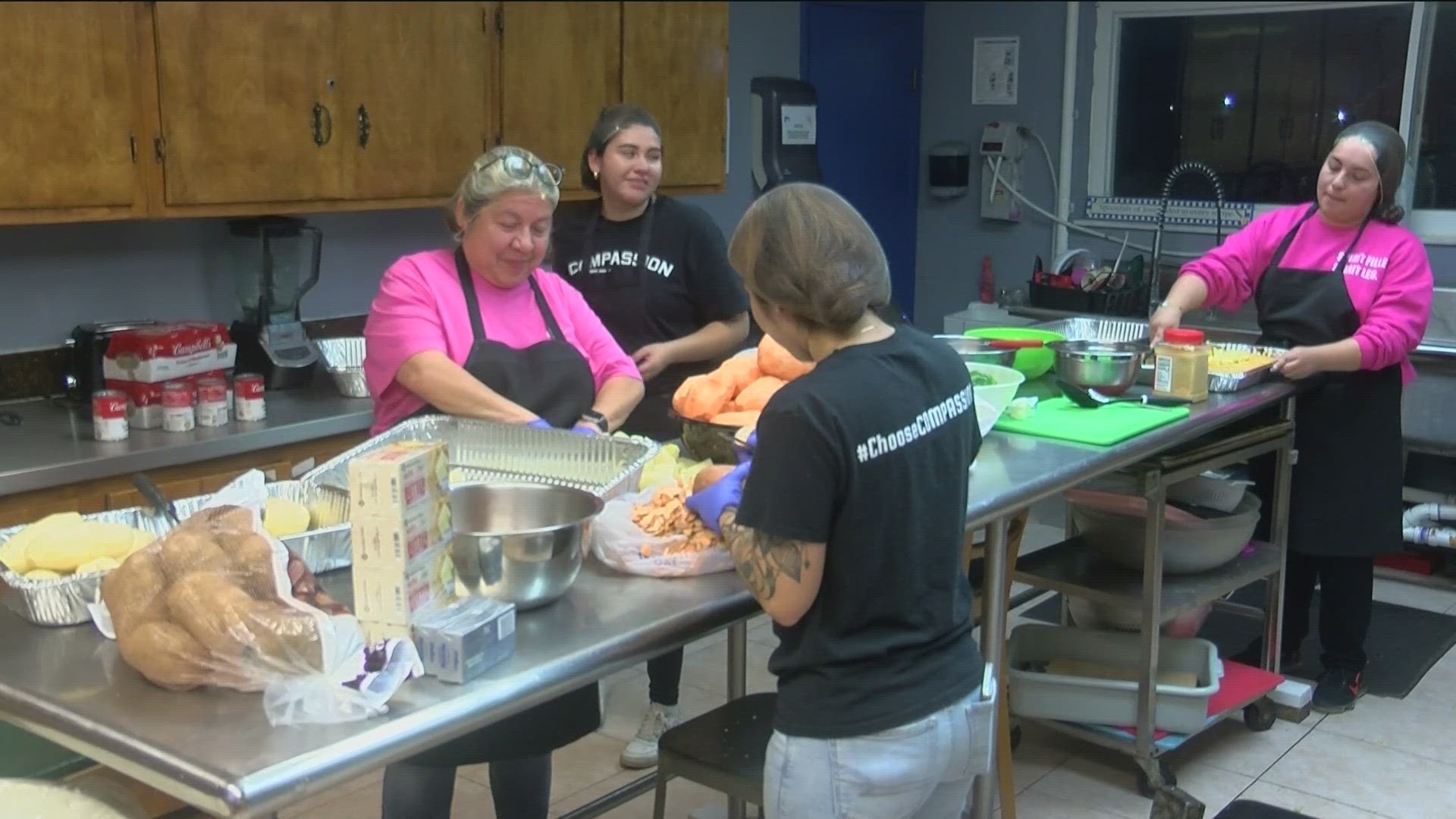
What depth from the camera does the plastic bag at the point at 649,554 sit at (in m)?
1.86

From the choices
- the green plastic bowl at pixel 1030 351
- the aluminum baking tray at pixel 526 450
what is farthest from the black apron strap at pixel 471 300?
the green plastic bowl at pixel 1030 351

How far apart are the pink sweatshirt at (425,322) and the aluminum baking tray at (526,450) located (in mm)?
163

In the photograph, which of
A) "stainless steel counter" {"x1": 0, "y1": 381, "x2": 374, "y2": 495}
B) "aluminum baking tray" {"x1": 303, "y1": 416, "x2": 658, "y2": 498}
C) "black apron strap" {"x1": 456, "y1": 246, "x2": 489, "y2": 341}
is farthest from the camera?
"stainless steel counter" {"x1": 0, "y1": 381, "x2": 374, "y2": 495}

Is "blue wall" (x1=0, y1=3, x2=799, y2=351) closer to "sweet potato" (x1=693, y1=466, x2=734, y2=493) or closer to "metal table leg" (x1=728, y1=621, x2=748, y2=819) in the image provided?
"metal table leg" (x1=728, y1=621, x2=748, y2=819)

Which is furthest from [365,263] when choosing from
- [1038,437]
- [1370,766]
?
[1370,766]

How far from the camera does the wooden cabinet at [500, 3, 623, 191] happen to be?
4078mm

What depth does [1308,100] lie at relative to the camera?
5.30 meters

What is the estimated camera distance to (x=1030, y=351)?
3.12 meters

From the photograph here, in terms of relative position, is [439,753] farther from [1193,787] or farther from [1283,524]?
[1283,524]

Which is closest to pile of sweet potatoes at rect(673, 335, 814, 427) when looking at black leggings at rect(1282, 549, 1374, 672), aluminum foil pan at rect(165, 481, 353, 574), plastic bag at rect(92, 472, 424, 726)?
aluminum foil pan at rect(165, 481, 353, 574)

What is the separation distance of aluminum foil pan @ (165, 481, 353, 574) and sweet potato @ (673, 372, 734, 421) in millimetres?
665

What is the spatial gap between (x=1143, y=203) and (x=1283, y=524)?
2.47 metres

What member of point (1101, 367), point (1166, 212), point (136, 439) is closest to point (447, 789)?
point (136, 439)

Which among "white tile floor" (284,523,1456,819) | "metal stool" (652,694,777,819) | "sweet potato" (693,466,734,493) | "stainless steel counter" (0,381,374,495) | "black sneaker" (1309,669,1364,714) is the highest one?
"sweet potato" (693,466,734,493)
